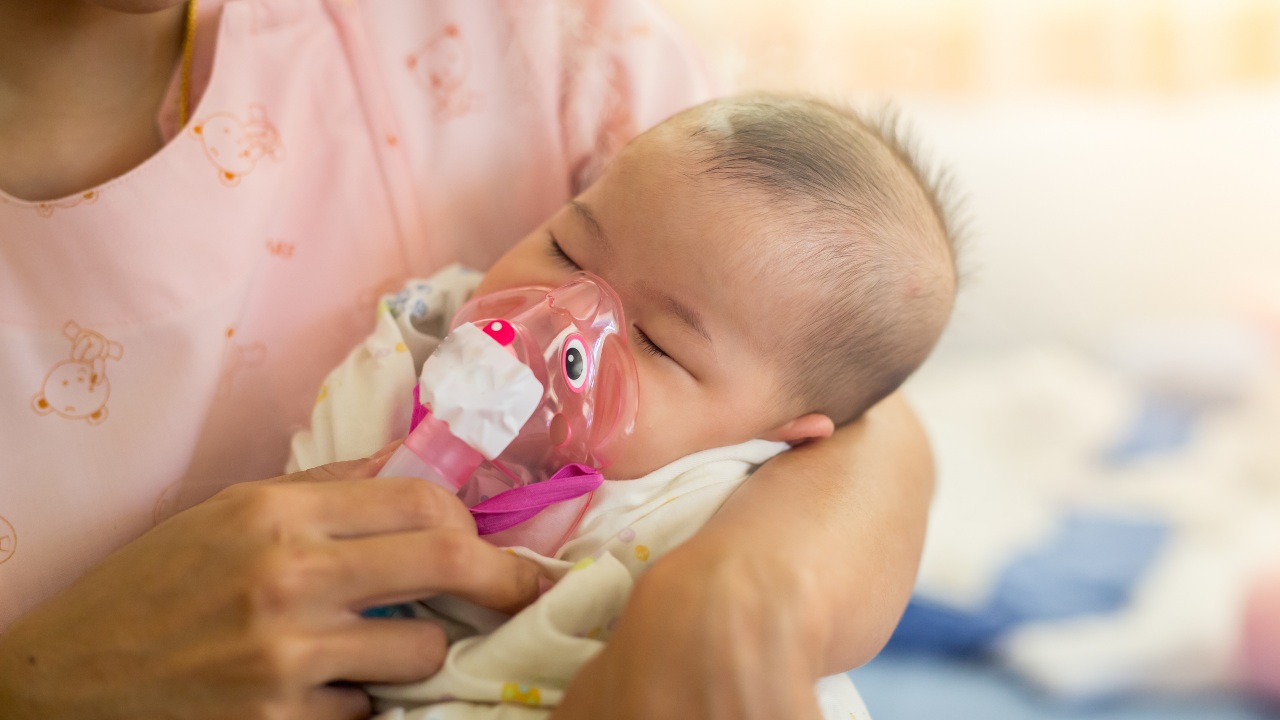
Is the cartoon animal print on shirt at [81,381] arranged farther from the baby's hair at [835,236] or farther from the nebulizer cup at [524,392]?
the baby's hair at [835,236]

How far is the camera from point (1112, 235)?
9.04 feet

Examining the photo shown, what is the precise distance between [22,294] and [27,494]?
243 mm

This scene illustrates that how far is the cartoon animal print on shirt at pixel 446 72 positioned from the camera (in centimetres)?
153

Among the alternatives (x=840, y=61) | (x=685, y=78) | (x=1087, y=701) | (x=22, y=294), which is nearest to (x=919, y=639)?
(x=1087, y=701)

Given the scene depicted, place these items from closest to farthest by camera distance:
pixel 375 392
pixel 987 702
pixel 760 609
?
pixel 760 609, pixel 375 392, pixel 987 702

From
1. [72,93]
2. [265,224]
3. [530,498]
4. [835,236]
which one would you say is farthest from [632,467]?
[72,93]

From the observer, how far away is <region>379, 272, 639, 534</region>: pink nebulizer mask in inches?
38.6

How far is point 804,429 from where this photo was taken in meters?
1.28

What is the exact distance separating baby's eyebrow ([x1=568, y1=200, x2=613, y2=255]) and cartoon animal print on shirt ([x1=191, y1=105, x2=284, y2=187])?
44cm

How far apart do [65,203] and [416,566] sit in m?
0.70

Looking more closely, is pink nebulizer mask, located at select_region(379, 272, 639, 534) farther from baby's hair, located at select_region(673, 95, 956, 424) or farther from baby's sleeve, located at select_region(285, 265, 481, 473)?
baby's hair, located at select_region(673, 95, 956, 424)

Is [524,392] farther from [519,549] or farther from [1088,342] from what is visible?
[1088,342]

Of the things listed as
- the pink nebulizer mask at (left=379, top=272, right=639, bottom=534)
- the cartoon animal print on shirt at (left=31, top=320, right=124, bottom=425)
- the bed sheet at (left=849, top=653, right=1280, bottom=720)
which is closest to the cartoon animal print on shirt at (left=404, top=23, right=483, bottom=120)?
the pink nebulizer mask at (left=379, top=272, right=639, bottom=534)

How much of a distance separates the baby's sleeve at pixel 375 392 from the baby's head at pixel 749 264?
111 millimetres
